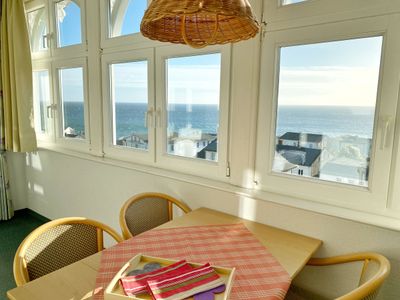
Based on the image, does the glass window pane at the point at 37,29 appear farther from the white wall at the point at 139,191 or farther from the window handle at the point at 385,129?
the window handle at the point at 385,129

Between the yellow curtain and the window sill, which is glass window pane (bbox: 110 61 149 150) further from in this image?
the yellow curtain

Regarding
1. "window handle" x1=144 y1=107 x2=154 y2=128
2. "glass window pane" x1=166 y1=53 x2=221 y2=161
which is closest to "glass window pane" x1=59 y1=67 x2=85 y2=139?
"window handle" x1=144 y1=107 x2=154 y2=128

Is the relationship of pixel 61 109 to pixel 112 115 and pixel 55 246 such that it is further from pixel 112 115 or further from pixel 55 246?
pixel 55 246

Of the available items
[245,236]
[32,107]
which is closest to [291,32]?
[245,236]

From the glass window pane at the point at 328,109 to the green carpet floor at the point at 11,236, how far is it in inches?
85.6

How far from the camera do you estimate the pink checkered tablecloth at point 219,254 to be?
1.01 meters

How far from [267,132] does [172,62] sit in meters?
0.86

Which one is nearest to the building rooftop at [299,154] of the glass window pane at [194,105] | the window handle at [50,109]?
the glass window pane at [194,105]

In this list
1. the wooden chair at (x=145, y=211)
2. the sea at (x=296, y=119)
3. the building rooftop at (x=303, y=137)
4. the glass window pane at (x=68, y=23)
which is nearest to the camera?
the sea at (x=296, y=119)

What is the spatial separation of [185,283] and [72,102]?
2.44 metres

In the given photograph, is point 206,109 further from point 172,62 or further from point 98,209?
point 98,209

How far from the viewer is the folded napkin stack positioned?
89cm

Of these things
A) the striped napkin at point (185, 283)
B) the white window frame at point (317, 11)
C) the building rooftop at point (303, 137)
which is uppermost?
the white window frame at point (317, 11)

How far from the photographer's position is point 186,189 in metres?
1.94
